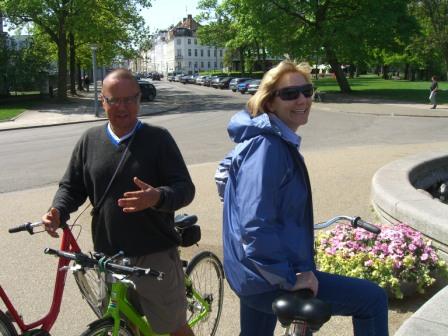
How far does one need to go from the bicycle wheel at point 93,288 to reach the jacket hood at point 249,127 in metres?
0.99

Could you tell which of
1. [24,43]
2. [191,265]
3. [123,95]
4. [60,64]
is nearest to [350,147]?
[191,265]

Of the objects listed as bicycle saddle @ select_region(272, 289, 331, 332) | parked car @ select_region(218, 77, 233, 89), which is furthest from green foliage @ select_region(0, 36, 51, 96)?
bicycle saddle @ select_region(272, 289, 331, 332)

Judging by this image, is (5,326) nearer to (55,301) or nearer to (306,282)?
(55,301)

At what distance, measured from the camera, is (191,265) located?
3.65 meters

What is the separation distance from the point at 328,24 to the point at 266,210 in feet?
124

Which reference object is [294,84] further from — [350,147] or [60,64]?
[60,64]

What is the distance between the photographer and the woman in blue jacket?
220cm

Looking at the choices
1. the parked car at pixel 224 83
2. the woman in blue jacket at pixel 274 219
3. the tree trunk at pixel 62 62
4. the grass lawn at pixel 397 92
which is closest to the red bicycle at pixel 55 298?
the woman in blue jacket at pixel 274 219

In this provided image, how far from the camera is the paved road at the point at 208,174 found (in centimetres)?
458

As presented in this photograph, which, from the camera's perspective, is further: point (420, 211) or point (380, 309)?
point (420, 211)

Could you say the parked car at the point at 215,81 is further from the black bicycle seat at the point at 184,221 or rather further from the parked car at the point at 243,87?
the black bicycle seat at the point at 184,221

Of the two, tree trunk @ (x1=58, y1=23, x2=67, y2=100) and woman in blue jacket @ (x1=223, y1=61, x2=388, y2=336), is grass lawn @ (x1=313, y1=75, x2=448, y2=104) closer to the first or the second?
tree trunk @ (x1=58, y1=23, x2=67, y2=100)

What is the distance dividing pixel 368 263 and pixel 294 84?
2482 millimetres

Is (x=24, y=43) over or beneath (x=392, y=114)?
over
